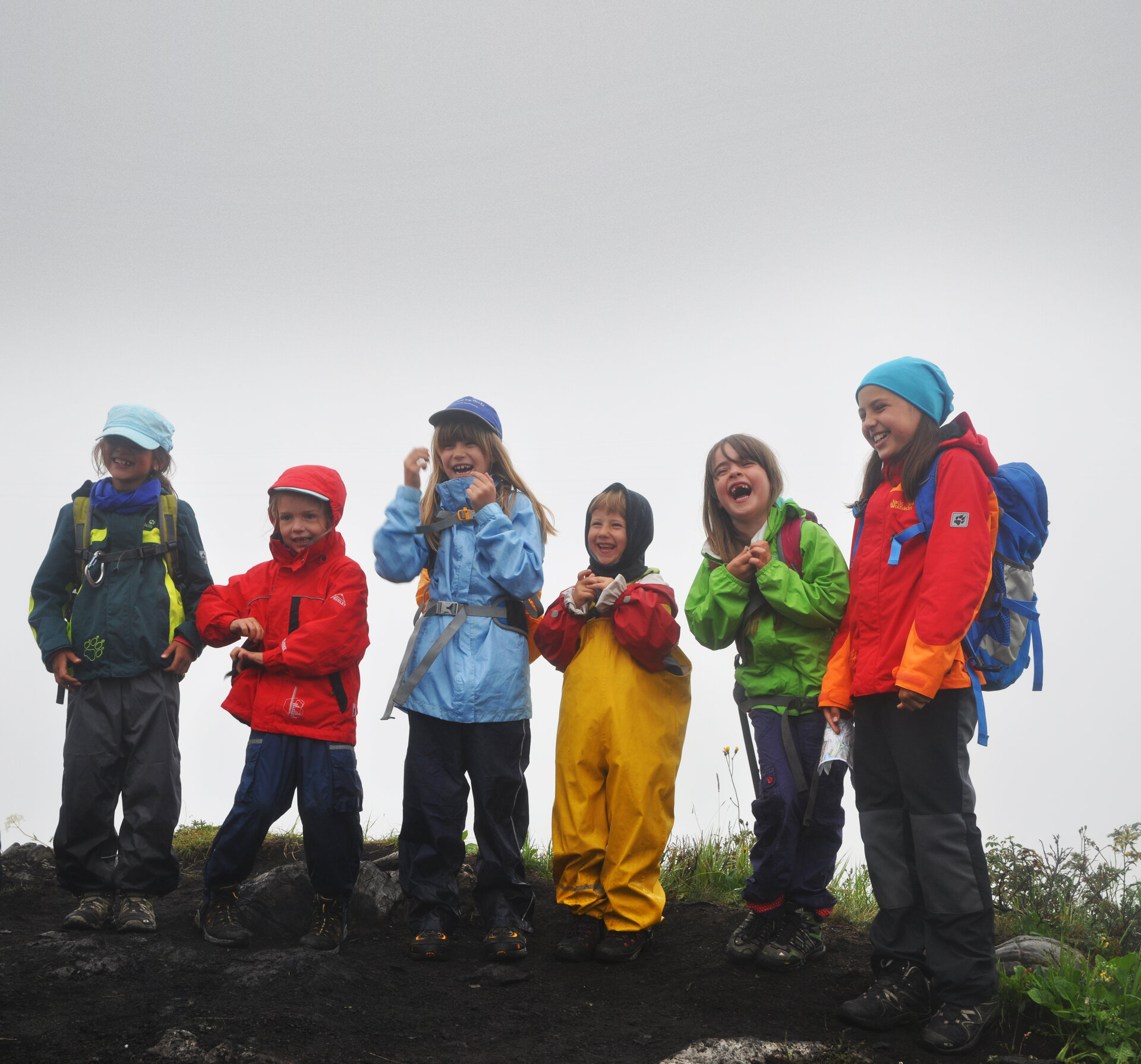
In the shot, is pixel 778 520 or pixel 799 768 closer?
pixel 799 768

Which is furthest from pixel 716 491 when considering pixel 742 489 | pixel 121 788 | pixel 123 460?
pixel 121 788

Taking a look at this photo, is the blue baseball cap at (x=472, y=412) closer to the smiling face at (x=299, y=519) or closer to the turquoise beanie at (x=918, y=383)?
the smiling face at (x=299, y=519)

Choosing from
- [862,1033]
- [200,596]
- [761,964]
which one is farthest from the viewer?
[200,596]

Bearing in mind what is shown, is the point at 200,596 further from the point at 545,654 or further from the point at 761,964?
the point at 761,964

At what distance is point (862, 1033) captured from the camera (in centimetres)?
336

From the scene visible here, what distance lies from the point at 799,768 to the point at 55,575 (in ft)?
13.1

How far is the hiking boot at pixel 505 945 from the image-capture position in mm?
3967

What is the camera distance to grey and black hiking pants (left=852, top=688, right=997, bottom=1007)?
10.8 ft

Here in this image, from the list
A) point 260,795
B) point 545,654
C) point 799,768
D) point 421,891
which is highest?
point 545,654

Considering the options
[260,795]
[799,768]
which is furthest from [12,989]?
[799,768]

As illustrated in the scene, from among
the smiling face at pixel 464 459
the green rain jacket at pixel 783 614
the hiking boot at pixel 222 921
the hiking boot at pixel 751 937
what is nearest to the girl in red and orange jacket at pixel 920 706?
the green rain jacket at pixel 783 614

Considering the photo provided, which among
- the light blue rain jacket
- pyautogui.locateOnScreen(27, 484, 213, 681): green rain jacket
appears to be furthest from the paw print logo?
the light blue rain jacket

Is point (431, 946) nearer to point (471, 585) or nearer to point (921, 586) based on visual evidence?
point (471, 585)

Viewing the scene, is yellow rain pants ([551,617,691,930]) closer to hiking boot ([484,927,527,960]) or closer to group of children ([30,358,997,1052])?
group of children ([30,358,997,1052])
